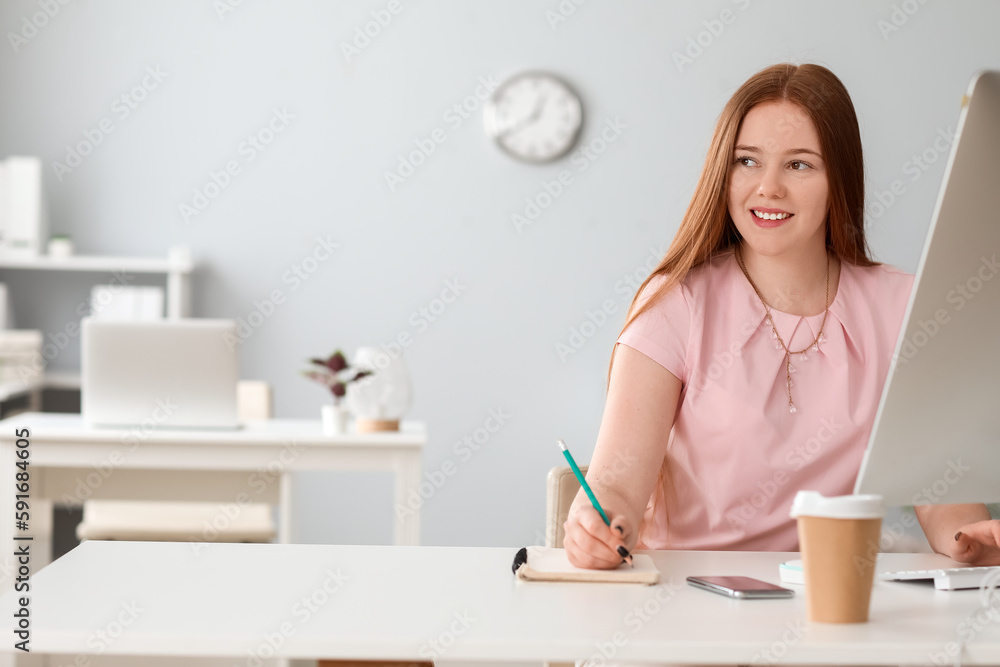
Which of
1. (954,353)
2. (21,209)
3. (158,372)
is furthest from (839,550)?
(21,209)

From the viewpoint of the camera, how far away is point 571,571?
3.07ft

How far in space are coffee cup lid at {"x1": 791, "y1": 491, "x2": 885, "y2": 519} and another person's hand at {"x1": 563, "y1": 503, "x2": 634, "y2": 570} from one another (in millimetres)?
226

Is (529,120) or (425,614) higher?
(529,120)

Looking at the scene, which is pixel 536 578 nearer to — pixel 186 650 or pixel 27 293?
pixel 186 650

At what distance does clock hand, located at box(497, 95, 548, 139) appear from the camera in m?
3.88

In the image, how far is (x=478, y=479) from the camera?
3920 mm

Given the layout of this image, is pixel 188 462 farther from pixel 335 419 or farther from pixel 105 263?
pixel 105 263

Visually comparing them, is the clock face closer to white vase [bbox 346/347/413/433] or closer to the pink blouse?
white vase [bbox 346/347/413/433]

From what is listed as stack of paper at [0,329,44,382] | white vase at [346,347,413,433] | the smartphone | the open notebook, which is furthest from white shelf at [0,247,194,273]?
the smartphone

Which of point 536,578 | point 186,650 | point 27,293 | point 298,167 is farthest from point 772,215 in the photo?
point 27,293

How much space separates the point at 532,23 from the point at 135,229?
Answer: 1.80 metres

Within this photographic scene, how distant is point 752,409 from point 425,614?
2.12 feet

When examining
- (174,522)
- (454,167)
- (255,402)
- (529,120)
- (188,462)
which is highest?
(529,120)

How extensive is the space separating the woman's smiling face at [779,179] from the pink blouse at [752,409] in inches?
3.9
